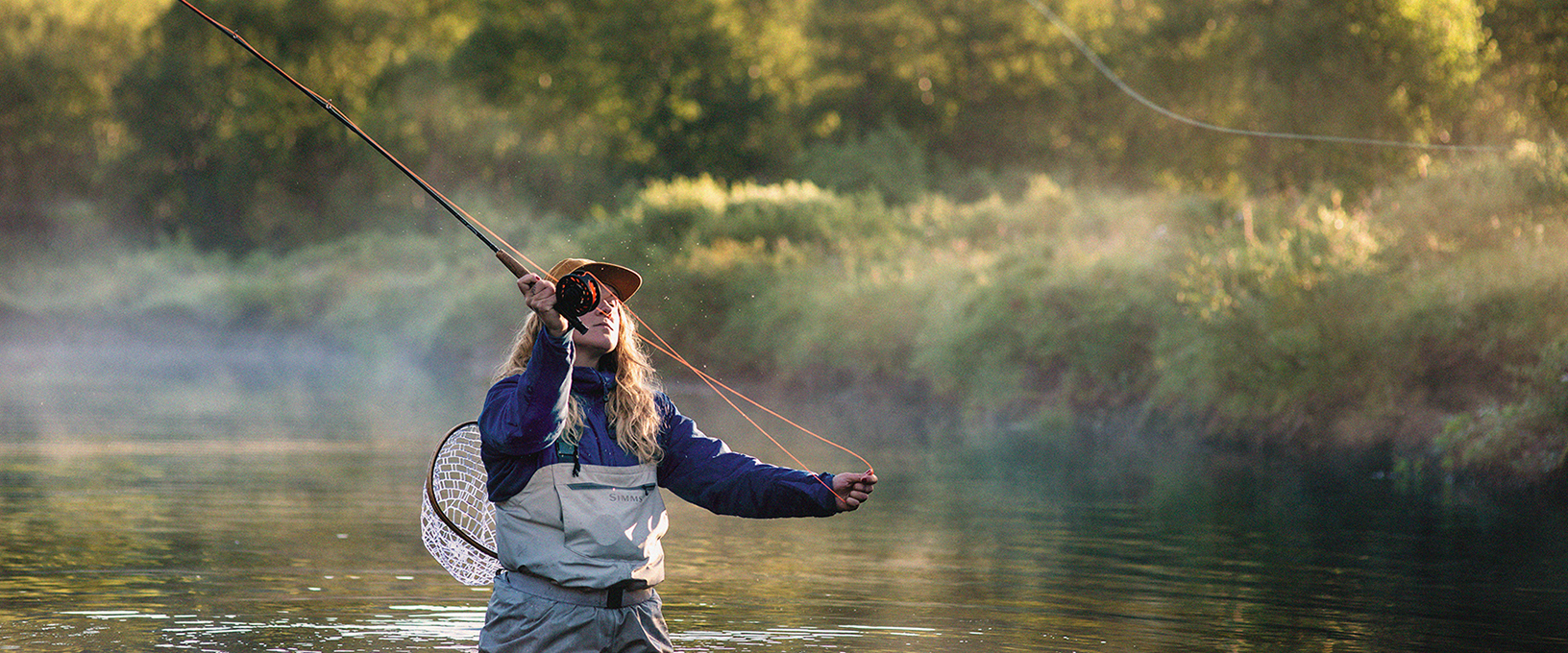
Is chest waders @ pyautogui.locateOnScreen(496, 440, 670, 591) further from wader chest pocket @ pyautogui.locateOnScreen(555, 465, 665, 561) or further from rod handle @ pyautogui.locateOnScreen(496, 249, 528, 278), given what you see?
rod handle @ pyautogui.locateOnScreen(496, 249, 528, 278)

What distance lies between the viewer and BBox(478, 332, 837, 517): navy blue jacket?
4895 mm

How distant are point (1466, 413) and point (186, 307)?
123 feet

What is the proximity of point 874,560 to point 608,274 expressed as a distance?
5573 mm

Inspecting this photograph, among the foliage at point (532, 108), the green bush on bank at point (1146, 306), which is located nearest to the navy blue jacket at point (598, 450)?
the green bush on bank at point (1146, 306)

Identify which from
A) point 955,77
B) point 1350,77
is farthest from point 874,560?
point 955,77

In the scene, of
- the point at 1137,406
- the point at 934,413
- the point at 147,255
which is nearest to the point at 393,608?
the point at 1137,406

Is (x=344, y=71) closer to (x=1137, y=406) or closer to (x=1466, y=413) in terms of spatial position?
(x=1137, y=406)

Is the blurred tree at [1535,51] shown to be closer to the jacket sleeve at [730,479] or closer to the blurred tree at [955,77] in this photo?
the jacket sleeve at [730,479]

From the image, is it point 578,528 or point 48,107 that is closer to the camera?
point 578,528

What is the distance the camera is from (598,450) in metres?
5.18

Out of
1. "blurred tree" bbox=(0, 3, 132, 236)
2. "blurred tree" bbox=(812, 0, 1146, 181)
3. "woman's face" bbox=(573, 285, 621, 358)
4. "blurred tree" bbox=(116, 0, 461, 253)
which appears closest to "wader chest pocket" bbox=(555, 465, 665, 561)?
"woman's face" bbox=(573, 285, 621, 358)

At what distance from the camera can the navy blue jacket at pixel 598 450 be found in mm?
4895

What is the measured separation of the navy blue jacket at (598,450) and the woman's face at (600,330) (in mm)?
65

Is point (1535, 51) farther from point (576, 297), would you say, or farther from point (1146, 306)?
point (576, 297)
